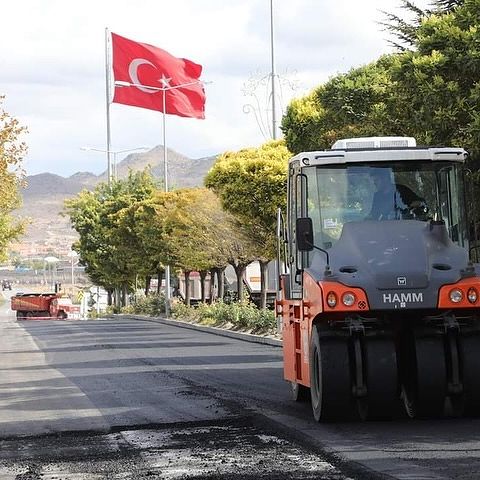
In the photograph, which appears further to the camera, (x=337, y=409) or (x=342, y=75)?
(x=342, y=75)

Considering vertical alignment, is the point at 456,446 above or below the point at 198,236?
below

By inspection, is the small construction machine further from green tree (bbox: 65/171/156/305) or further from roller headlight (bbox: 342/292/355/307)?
green tree (bbox: 65/171/156/305)

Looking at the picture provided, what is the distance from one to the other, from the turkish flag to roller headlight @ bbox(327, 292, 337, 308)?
5450cm

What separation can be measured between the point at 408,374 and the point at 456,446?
2.41 metres

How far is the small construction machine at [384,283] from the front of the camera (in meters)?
13.9

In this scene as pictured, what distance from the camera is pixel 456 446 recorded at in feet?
39.1

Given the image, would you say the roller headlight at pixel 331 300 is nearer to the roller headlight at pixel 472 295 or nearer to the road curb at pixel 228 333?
the roller headlight at pixel 472 295

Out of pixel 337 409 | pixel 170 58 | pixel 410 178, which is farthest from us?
pixel 170 58

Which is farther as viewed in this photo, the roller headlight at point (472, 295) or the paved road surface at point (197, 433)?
the roller headlight at point (472, 295)

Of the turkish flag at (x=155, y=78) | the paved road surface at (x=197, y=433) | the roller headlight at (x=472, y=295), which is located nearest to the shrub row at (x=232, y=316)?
the turkish flag at (x=155, y=78)

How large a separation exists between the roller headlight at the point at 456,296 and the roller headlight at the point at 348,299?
105 centimetres

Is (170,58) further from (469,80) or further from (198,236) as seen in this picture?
(469,80)

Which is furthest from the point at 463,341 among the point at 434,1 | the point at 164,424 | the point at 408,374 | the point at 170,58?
the point at 170,58

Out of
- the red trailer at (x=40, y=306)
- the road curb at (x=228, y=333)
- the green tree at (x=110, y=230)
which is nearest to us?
the road curb at (x=228, y=333)
